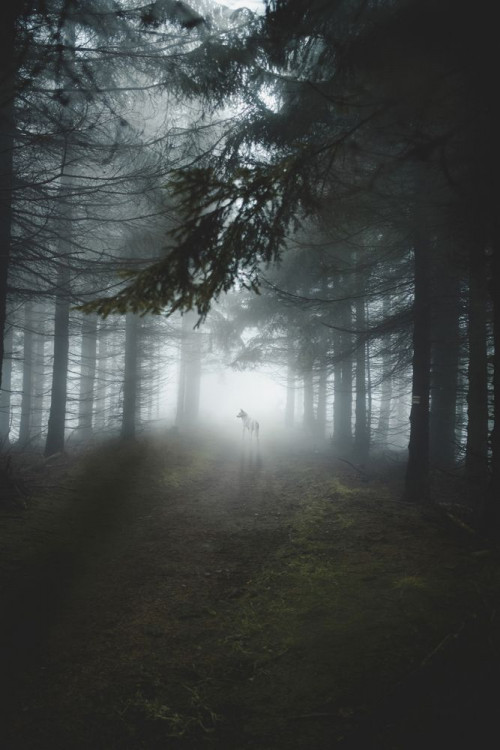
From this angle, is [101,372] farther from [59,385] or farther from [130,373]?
[59,385]

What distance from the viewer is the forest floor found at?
249cm

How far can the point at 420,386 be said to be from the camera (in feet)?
28.0

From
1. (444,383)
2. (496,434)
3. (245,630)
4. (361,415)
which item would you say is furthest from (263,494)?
(444,383)

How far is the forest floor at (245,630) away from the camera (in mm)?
2490

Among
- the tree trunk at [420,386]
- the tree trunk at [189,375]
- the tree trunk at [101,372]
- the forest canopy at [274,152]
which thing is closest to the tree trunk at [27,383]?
the tree trunk at [101,372]

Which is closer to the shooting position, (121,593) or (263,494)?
(121,593)

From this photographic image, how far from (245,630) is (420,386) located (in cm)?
669

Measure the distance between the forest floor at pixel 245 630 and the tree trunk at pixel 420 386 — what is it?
119cm

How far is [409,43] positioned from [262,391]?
2826 inches

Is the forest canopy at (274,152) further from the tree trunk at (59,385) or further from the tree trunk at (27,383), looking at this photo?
the tree trunk at (27,383)

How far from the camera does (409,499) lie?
8406 millimetres

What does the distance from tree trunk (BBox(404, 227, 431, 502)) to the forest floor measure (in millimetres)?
1194

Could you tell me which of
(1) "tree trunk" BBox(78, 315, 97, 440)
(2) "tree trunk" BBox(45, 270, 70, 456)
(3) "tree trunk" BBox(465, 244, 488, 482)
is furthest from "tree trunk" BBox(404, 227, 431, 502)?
(1) "tree trunk" BBox(78, 315, 97, 440)

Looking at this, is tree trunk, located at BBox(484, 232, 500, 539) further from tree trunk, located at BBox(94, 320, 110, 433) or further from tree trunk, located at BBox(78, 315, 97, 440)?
tree trunk, located at BBox(78, 315, 97, 440)
